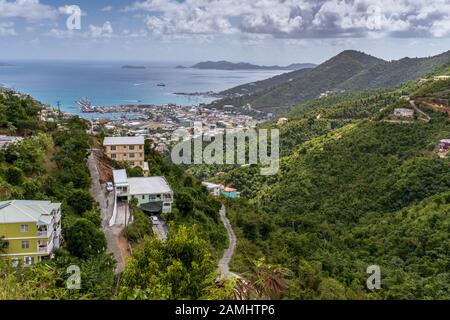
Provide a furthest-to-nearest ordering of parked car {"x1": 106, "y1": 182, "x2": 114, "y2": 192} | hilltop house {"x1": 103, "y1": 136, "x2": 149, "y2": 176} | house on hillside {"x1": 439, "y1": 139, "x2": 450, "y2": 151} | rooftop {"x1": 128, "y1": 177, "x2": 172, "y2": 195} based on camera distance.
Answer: house on hillside {"x1": 439, "y1": 139, "x2": 450, "y2": 151} → hilltop house {"x1": 103, "y1": 136, "x2": 149, "y2": 176} → parked car {"x1": 106, "y1": 182, "x2": 114, "y2": 192} → rooftop {"x1": 128, "y1": 177, "x2": 172, "y2": 195}

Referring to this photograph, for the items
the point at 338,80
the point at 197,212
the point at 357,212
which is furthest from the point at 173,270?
the point at 338,80

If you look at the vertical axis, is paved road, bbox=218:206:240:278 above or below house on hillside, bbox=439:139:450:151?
below

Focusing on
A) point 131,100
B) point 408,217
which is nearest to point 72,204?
point 408,217

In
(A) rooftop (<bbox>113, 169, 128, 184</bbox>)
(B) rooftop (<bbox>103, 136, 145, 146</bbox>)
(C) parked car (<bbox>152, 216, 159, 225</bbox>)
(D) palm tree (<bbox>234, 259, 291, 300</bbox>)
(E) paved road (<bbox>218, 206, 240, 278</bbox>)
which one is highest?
(D) palm tree (<bbox>234, 259, 291, 300</bbox>)

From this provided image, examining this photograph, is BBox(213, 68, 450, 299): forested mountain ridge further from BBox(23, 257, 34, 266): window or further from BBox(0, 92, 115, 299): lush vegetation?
BBox(23, 257, 34, 266): window

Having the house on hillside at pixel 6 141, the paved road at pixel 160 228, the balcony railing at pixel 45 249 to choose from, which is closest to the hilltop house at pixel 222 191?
the paved road at pixel 160 228

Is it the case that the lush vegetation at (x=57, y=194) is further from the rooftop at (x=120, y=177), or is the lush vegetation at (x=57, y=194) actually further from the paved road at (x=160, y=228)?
the paved road at (x=160, y=228)

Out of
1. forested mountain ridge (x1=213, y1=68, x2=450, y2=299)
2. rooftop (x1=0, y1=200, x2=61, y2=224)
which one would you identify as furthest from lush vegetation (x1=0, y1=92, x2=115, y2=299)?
forested mountain ridge (x1=213, y1=68, x2=450, y2=299)
